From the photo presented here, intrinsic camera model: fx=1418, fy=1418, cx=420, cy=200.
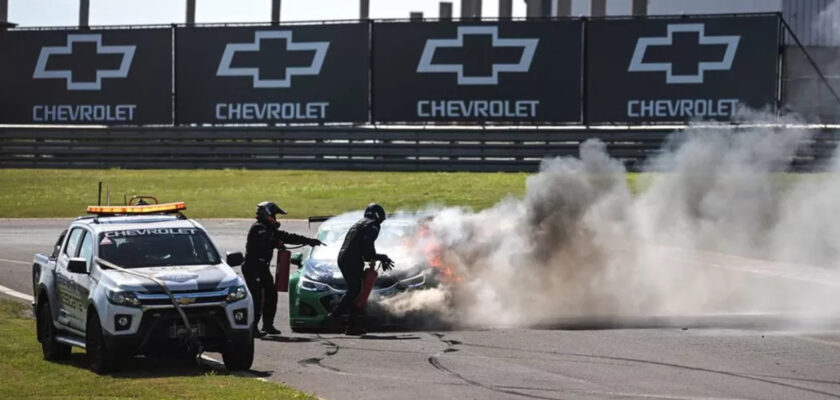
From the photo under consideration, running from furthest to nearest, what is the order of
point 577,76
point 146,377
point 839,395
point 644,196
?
point 577,76 → point 644,196 → point 146,377 → point 839,395

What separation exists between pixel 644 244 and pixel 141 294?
9.12m

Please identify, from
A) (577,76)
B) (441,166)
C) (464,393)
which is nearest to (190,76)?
(441,166)

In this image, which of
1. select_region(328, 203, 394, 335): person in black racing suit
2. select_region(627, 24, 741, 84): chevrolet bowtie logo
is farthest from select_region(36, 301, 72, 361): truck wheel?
select_region(627, 24, 741, 84): chevrolet bowtie logo

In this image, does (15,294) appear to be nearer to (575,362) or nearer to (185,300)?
(185,300)

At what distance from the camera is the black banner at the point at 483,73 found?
127 feet

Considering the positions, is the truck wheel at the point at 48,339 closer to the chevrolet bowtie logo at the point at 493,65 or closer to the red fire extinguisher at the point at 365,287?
the red fire extinguisher at the point at 365,287

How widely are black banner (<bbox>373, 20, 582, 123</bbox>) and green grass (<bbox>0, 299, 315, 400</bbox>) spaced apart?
2415cm

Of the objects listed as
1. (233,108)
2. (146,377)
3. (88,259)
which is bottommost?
(146,377)

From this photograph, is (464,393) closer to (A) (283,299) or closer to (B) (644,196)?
(A) (283,299)

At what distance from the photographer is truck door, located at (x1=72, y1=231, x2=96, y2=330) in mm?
14445

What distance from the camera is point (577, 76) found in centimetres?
3856

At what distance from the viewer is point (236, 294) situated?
1416cm

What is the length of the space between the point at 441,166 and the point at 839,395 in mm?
26874

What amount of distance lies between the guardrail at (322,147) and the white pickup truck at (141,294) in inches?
868
